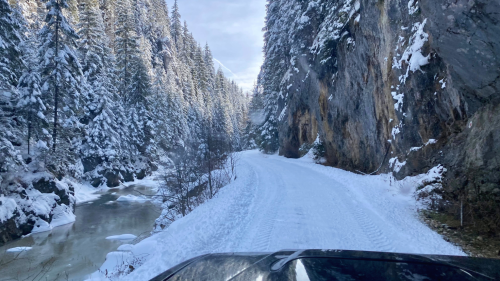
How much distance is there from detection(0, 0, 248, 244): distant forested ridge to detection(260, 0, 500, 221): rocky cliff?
904 centimetres

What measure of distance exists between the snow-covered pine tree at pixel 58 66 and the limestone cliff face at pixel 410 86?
18.6 metres

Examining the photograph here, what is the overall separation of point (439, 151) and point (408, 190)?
5.16ft

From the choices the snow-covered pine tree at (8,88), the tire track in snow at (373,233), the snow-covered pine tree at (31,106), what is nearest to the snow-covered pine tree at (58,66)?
the snow-covered pine tree at (31,106)

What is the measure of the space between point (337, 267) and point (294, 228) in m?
4.60

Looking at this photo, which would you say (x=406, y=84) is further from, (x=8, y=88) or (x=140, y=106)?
(x=140, y=106)

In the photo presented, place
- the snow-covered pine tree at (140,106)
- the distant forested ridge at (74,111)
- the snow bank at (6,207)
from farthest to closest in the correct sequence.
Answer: the snow-covered pine tree at (140,106)
the distant forested ridge at (74,111)
the snow bank at (6,207)

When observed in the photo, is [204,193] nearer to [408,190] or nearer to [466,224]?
[408,190]

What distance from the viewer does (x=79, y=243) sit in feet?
39.5

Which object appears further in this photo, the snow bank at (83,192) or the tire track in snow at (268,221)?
the snow bank at (83,192)

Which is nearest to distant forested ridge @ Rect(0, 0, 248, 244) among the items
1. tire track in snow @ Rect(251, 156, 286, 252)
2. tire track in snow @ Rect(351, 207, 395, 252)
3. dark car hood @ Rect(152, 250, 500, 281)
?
tire track in snow @ Rect(251, 156, 286, 252)

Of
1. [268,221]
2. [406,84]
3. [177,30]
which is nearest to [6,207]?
[268,221]

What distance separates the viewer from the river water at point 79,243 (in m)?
9.08

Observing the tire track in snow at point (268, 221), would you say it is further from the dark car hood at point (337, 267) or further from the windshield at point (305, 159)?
the dark car hood at point (337, 267)

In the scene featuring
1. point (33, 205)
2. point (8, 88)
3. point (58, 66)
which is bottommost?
point (33, 205)
